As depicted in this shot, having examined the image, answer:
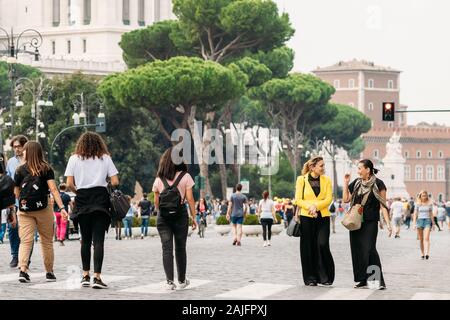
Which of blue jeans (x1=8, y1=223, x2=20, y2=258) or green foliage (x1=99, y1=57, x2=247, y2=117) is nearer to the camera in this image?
blue jeans (x1=8, y1=223, x2=20, y2=258)

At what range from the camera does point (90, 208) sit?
14.0 metres

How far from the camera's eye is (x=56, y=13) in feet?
465

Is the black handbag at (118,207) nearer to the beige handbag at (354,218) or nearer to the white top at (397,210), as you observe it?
the beige handbag at (354,218)

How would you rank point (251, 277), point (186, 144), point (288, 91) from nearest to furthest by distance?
point (251, 277) < point (186, 144) < point (288, 91)

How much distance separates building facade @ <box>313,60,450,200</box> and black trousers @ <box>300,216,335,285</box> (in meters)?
157

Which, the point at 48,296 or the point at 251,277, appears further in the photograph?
the point at 251,277

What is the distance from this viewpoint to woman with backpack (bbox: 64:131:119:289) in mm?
14055

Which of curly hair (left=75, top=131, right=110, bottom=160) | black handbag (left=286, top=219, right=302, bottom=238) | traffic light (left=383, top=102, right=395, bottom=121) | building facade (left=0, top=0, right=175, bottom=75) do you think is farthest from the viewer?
building facade (left=0, top=0, right=175, bottom=75)

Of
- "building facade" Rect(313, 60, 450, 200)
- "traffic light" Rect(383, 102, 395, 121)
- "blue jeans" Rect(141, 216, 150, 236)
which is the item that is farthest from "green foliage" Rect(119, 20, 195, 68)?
"building facade" Rect(313, 60, 450, 200)

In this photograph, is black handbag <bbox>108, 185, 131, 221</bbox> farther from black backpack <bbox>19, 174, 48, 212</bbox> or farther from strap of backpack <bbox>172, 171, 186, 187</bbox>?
black backpack <bbox>19, 174, 48, 212</bbox>

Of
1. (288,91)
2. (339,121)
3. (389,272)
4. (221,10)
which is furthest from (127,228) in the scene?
(339,121)

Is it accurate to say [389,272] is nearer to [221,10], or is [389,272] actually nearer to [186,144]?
[186,144]

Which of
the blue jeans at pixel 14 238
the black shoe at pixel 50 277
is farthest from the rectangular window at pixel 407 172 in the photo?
the black shoe at pixel 50 277
